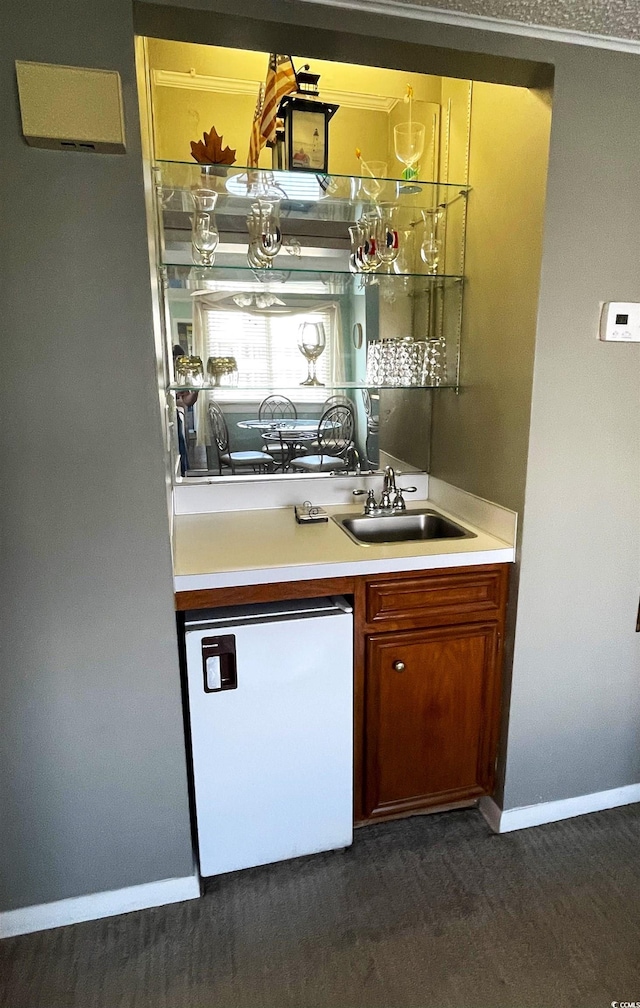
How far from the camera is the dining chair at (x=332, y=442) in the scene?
2256mm

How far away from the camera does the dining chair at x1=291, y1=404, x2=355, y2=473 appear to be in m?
2.26

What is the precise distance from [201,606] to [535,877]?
130cm

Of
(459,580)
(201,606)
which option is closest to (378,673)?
(459,580)

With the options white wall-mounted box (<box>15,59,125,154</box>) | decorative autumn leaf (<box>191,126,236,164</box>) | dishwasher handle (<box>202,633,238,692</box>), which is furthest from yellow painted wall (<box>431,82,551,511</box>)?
white wall-mounted box (<box>15,59,125,154</box>)

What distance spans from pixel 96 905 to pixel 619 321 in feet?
7.22

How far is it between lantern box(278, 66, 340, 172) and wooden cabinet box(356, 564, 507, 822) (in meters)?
1.31

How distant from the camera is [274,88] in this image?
175cm

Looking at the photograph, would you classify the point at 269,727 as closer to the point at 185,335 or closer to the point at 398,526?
the point at 398,526

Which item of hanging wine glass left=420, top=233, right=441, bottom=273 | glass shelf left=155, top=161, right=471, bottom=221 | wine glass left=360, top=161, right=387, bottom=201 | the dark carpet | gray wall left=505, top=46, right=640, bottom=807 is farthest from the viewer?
hanging wine glass left=420, top=233, right=441, bottom=273

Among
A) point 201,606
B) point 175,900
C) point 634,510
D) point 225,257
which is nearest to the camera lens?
point 201,606

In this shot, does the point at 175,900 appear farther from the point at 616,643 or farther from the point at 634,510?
the point at 634,510

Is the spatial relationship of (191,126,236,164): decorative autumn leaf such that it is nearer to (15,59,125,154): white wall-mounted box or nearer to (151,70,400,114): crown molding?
(151,70,400,114): crown molding

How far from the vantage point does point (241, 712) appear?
164 cm

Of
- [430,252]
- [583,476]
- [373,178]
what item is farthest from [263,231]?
[583,476]
